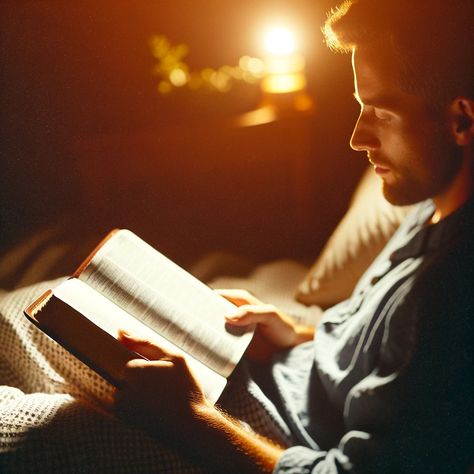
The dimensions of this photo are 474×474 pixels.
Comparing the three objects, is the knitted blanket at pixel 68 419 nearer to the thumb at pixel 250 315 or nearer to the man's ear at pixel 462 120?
the thumb at pixel 250 315

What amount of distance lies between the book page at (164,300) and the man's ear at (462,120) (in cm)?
41

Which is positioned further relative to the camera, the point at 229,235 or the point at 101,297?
the point at 229,235

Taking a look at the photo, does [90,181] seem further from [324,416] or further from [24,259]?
[324,416]

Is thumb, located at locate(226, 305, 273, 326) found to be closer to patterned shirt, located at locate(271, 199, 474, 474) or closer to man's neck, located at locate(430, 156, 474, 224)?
patterned shirt, located at locate(271, 199, 474, 474)

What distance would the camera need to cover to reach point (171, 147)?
1538mm

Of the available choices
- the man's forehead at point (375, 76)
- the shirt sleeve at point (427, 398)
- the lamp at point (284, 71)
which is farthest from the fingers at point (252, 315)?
the lamp at point (284, 71)

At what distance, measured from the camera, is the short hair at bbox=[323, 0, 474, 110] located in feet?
2.09

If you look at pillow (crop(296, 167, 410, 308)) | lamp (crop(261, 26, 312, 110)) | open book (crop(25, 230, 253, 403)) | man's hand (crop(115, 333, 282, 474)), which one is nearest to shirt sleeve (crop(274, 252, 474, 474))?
man's hand (crop(115, 333, 282, 474))

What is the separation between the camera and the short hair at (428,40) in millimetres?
636

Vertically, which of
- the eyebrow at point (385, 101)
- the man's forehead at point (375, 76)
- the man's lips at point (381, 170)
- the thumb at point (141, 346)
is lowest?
the thumb at point (141, 346)

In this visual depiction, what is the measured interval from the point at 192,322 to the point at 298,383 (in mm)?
222

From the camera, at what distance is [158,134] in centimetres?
153

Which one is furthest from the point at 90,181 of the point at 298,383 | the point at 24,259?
the point at 298,383

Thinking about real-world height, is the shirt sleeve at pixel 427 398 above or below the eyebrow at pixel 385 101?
below
